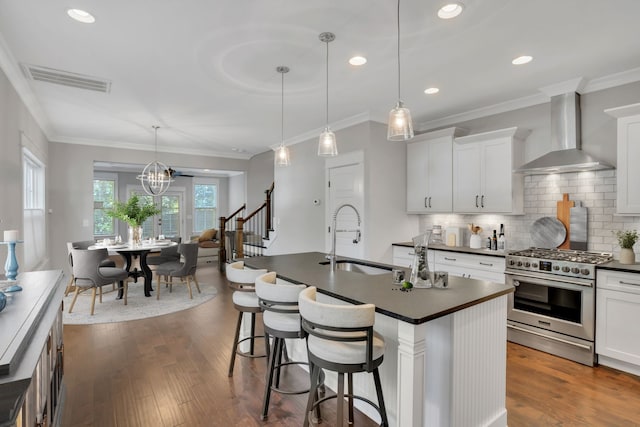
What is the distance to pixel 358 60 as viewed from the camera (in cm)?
303

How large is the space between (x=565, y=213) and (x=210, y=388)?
13.0ft

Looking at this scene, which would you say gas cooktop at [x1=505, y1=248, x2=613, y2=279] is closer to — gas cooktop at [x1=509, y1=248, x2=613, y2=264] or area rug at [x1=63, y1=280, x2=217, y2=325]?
gas cooktop at [x1=509, y1=248, x2=613, y2=264]

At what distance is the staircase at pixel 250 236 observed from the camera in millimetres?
7105

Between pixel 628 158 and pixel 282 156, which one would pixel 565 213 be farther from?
pixel 282 156

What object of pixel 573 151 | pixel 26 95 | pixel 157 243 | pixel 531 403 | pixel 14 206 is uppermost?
pixel 26 95

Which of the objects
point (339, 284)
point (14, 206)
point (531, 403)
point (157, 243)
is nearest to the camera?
point (339, 284)

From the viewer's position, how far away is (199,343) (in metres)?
3.58

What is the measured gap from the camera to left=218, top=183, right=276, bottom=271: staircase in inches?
280

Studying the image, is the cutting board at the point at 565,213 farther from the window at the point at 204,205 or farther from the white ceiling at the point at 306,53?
the window at the point at 204,205

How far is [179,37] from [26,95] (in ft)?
8.62

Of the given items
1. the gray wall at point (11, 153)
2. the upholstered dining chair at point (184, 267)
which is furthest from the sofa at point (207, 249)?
the gray wall at point (11, 153)

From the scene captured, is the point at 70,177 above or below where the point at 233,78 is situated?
below

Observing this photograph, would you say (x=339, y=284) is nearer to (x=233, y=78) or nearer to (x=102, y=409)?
(x=102, y=409)

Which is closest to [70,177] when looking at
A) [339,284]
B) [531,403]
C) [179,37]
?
[179,37]
